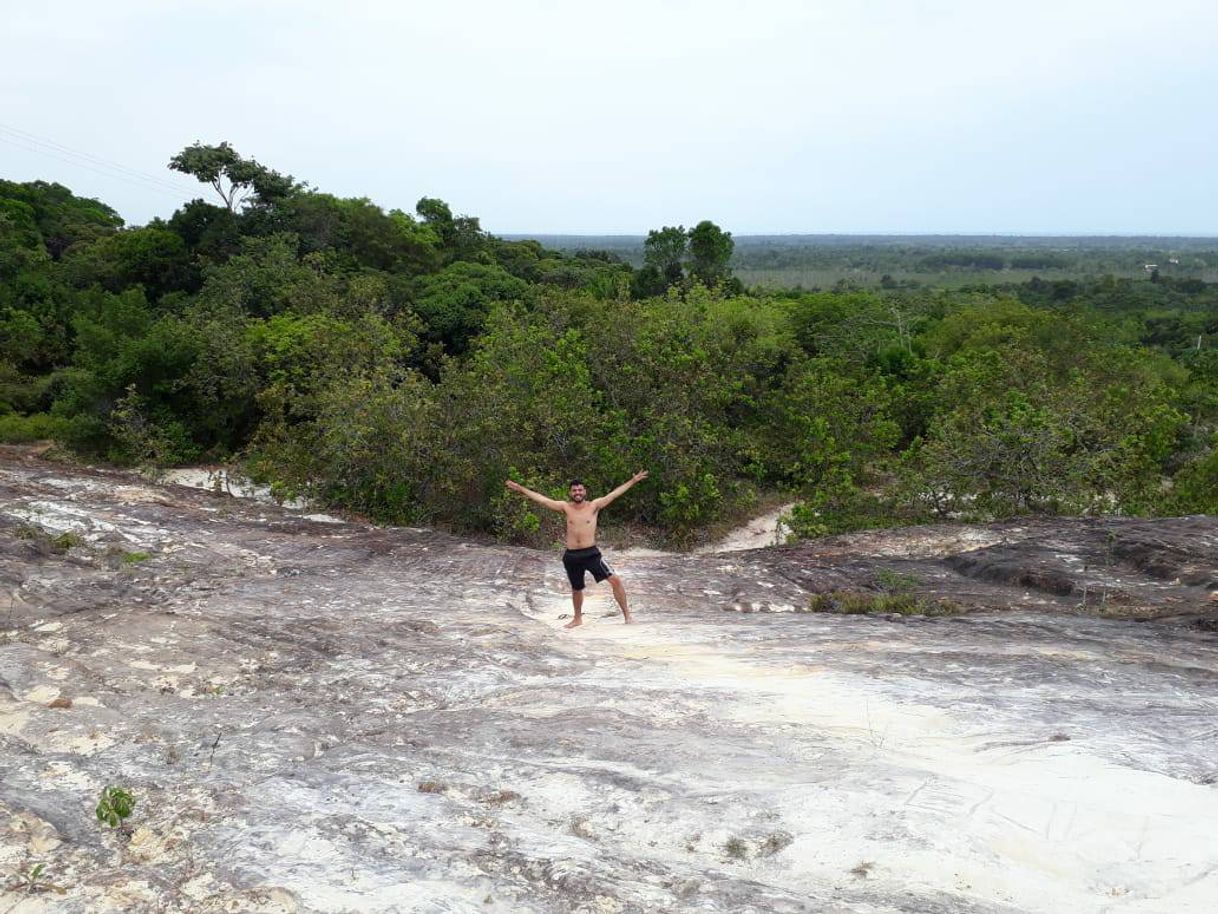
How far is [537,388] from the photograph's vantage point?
16250 millimetres

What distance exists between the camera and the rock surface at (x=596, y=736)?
447cm

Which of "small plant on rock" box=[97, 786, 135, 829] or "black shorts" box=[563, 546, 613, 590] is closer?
"small plant on rock" box=[97, 786, 135, 829]

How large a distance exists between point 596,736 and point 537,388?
10.7m

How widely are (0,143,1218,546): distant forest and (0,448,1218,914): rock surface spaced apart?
15.8 ft

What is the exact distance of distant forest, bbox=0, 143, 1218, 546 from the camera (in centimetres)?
1509

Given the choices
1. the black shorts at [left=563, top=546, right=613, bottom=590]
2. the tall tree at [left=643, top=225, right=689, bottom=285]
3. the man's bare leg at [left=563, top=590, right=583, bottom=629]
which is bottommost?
the man's bare leg at [left=563, top=590, right=583, bottom=629]

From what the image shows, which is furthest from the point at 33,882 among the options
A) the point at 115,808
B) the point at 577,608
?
the point at 577,608

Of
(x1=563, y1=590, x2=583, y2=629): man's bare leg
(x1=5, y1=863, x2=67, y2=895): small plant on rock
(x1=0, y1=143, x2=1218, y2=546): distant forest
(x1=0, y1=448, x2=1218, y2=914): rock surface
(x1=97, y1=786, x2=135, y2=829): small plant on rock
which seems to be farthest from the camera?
(x1=0, y1=143, x2=1218, y2=546): distant forest

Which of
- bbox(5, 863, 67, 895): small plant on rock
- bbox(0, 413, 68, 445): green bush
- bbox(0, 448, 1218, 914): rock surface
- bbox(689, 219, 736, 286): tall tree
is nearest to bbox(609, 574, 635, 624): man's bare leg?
bbox(0, 448, 1218, 914): rock surface

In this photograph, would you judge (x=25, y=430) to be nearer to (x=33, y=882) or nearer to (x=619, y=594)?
(x=619, y=594)

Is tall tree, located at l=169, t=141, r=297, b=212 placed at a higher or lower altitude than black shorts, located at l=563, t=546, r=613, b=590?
higher

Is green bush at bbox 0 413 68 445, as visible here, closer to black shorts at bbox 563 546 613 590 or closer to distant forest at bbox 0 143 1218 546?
distant forest at bbox 0 143 1218 546

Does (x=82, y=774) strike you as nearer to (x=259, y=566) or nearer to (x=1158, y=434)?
(x=259, y=566)

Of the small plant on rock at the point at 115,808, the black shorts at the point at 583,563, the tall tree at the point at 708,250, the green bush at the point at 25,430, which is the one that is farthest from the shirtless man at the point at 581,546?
the tall tree at the point at 708,250
